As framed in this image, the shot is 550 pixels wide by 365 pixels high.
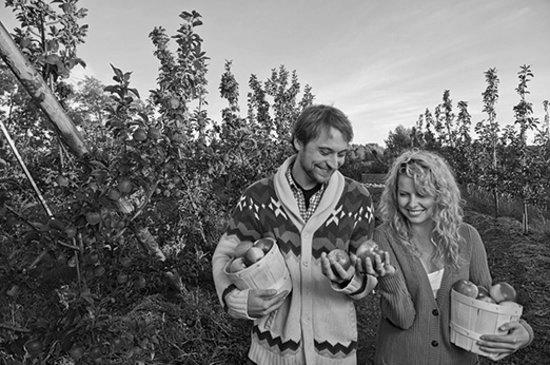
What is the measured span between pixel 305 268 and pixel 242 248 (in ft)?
1.00

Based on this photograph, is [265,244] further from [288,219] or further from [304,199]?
[304,199]

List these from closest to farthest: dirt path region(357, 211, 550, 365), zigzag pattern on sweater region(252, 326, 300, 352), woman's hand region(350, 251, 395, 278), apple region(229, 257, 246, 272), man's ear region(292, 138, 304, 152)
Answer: woman's hand region(350, 251, 395, 278) → apple region(229, 257, 246, 272) → zigzag pattern on sweater region(252, 326, 300, 352) → man's ear region(292, 138, 304, 152) → dirt path region(357, 211, 550, 365)

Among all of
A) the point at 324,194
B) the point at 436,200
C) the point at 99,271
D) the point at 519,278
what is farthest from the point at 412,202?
the point at 519,278

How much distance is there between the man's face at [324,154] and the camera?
181 cm

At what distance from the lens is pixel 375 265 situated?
159 cm

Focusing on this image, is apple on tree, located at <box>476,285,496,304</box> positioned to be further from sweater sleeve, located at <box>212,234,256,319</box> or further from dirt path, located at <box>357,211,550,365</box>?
sweater sleeve, located at <box>212,234,256,319</box>

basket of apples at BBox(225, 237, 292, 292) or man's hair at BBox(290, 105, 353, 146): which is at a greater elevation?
man's hair at BBox(290, 105, 353, 146)

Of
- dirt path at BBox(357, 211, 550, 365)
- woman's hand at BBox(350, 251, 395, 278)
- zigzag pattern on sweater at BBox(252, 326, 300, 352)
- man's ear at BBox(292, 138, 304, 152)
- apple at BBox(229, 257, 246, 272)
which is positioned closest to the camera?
woman's hand at BBox(350, 251, 395, 278)

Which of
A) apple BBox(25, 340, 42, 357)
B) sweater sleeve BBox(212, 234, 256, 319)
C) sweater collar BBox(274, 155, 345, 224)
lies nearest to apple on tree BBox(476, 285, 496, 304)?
sweater collar BBox(274, 155, 345, 224)

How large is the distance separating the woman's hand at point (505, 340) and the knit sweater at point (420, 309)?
186 millimetres

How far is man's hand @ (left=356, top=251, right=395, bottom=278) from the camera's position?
5.16 ft

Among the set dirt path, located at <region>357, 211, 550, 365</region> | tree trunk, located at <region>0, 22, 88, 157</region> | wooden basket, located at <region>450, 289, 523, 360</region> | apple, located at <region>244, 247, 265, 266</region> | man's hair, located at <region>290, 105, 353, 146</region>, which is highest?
tree trunk, located at <region>0, 22, 88, 157</region>

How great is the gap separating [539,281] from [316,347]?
451 centimetres

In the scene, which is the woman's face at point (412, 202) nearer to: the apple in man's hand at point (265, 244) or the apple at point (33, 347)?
the apple in man's hand at point (265, 244)
